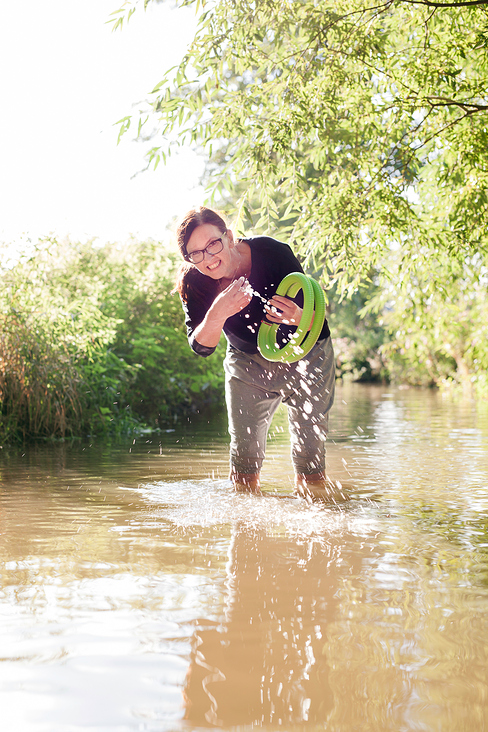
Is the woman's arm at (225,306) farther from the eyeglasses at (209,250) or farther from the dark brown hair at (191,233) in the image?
the dark brown hair at (191,233)

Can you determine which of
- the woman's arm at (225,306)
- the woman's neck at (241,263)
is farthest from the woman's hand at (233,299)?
the woman's neck at (241,263)

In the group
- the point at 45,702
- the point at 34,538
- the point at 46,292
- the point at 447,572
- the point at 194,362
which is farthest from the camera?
the point at 194,362

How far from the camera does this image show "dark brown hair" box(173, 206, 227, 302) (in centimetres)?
421

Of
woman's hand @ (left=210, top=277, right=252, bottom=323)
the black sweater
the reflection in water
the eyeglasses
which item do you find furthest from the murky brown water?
the eyeglasses

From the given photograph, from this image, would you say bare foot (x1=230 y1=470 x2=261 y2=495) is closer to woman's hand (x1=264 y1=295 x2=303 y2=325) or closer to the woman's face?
woman's hand (x1=264 y1=295 x2=303 y2=325)

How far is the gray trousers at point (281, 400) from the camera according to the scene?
185 inches

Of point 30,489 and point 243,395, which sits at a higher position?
point 243,395

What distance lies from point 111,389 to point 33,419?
144cm

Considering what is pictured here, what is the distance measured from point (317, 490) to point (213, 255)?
5.84 ft

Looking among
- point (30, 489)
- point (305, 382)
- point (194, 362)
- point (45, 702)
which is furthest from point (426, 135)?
point (194, 362)

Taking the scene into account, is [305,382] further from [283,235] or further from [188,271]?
[283,235]

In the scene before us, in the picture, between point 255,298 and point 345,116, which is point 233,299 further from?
point 345,116

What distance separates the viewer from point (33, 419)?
847cm

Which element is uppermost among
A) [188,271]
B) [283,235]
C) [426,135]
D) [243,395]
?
[426,135]
